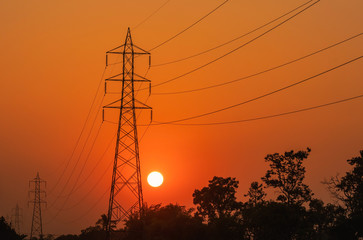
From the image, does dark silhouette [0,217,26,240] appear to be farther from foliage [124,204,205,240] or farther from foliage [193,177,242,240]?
foliage [193,177,242,240]

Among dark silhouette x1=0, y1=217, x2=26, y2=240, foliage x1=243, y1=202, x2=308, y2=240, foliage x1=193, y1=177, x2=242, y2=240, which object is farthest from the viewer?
foliage x1=193, y1=177, x2=242, y2=240

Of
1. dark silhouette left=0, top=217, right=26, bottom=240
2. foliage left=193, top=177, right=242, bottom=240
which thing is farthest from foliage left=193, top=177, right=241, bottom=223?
dark silhouette left=0, top=217, right=26, bottom=240

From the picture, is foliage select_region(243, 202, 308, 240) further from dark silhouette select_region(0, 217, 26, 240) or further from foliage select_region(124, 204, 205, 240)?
dark silhouette select_region(0, 217, 26, 240)

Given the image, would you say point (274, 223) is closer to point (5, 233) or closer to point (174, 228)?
point (174, 228)

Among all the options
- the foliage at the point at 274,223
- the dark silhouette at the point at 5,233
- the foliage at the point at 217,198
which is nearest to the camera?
the dark silhouette at the point at 5,233

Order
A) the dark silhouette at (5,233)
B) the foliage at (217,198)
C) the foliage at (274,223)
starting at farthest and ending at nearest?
1. the foliage at (217,198)
2. the foliage at (274,223)
3. the dark silhouette at (5,233)

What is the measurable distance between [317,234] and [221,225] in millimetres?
25817

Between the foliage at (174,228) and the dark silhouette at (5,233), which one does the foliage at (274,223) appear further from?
the dark silhouette at (5,233)

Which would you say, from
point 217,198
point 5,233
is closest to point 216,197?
point 217,198

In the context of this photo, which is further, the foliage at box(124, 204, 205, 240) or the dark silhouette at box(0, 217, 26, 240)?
the foliage at box(124, 204, 205, 240)

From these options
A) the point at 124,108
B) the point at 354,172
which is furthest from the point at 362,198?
the point at 124,108

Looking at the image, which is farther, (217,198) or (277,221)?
(217,198)

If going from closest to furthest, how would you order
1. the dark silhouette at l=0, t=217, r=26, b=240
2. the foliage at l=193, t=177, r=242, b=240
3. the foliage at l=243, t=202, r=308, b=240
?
the dark silhouette at l=0, t=217, r=26, b=240 → the foliage at l=243, t=202, r=308, b=240 → the foliage at l=193, t=177, r=242, b=240

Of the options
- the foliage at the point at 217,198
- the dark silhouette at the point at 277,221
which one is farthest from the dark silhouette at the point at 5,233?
the foliage at the point at 217,198
